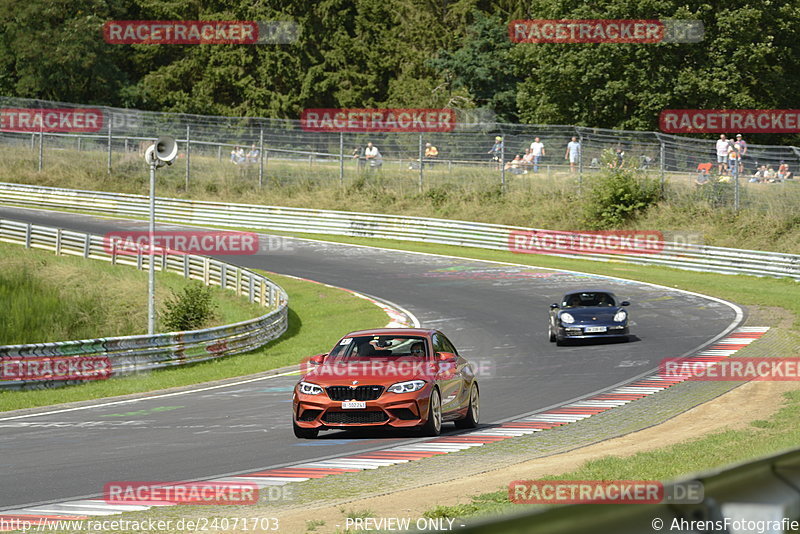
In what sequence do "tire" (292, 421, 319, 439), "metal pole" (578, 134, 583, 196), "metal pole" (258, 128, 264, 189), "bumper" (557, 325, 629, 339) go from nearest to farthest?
"tire" (292, 421, 319, 439)
"bumper" (557, 325, 629, 339)
"metal pole" (578, 134, 583, 196)
"metal pole" (258, 128, 264, 189)

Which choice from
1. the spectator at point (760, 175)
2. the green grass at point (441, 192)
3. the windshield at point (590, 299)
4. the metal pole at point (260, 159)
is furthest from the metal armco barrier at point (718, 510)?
the metal pole at point (260, 159)

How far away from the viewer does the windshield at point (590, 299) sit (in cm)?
2430

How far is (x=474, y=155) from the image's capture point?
47.6 m

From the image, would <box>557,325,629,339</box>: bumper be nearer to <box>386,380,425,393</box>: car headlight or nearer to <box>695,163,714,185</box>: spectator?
<box>386,380,425,393</box>: car headlight

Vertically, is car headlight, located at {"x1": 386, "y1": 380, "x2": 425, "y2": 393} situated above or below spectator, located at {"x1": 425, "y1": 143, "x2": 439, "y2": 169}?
below

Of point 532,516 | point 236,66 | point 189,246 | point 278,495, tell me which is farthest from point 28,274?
point 236,66

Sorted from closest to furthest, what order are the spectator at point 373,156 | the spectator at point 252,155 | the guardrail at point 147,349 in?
the guardrail at point 147,349 → the spectator at point 373,156 → the spectator at point 252,155

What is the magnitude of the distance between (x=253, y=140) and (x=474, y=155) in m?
11.5

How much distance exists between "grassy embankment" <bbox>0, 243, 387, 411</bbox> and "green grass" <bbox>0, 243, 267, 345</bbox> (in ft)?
0.09

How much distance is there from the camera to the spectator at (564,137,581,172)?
4455cm

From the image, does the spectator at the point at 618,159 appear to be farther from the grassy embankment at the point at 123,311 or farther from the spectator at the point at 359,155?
the grassy embankment at the point at 123,311

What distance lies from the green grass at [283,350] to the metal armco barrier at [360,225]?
9.41 metres

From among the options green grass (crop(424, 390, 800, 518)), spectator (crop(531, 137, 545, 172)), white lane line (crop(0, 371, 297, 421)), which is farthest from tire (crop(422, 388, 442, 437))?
spectator (crop(531, 137, 545, 172))

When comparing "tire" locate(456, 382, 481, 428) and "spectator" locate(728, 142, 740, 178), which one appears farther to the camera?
"spectator" locate(728, 142, 740, 178)
